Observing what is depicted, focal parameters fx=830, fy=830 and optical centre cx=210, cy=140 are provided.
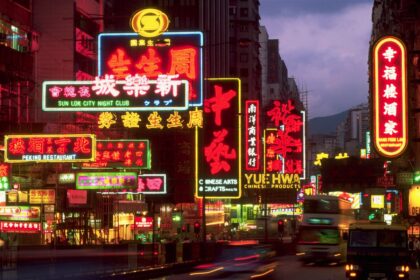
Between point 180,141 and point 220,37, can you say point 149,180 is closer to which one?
point 180,141

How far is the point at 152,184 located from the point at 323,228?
15.8 meters

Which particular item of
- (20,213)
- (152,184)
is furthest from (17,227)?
(152,184)

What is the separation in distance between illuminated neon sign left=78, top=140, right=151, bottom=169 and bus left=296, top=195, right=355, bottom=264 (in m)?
9.18

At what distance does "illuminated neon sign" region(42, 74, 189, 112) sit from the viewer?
29891mm

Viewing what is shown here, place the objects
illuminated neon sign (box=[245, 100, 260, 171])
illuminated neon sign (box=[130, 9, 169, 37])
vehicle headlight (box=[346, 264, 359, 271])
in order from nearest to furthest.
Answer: vehicle headlight (box=[346, 264, 359, 271]), illuminated neon sign (box=[130, 9, 169, 37]), illuminated neon sign (box=[245, 100, 260, 171])

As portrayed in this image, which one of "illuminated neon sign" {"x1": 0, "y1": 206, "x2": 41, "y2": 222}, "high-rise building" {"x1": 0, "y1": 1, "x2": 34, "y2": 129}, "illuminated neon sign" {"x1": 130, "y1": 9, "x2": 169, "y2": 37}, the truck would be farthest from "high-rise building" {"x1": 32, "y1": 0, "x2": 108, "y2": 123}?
the truck

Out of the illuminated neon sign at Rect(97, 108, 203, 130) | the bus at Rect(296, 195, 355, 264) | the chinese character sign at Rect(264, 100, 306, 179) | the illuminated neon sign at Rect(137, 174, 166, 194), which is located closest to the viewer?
the illuminated neon sign at Rect(97, 108, 203, 130)

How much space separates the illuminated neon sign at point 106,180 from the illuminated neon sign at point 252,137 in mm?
14732

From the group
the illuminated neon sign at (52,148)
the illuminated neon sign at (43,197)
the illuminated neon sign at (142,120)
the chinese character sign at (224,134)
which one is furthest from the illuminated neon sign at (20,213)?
the illuminated neon sign at (142,120)

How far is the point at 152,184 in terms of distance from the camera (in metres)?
57.1

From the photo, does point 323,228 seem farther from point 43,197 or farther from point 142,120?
point 142,120

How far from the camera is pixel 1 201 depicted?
43.0 m

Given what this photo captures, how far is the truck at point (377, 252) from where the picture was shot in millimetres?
29219

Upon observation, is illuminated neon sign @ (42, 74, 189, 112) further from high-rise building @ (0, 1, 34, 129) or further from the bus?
high-rise building @ (0, 1, 34, 129)
